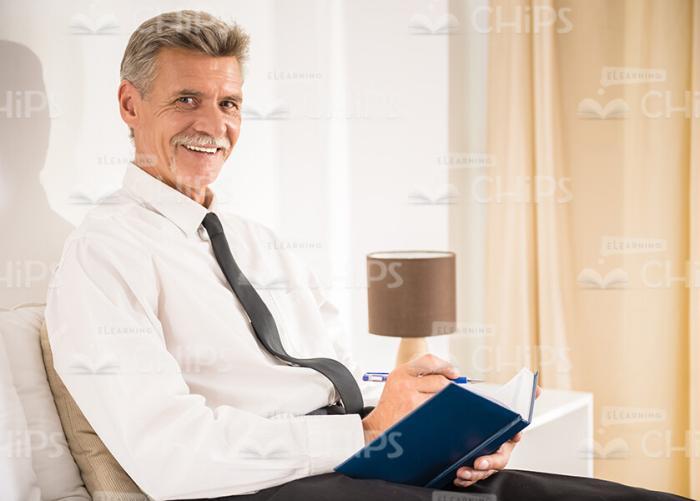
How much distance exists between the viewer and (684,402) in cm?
256

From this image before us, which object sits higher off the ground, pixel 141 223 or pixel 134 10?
pixel 134 10

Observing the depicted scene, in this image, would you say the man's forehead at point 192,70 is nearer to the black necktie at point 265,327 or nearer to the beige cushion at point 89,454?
the black necktie at point 265,327

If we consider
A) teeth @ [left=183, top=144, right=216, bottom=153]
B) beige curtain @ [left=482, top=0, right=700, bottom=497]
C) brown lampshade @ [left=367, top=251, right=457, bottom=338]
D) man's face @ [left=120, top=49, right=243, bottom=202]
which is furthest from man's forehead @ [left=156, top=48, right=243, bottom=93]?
beige curtain @ [left=482, top=0, right=700, bottom=497]

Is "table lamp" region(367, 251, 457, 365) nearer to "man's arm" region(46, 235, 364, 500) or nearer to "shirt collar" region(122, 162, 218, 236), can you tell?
"shirt collar" region(122, 162, 218, 236)

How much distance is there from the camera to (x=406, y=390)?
1428 millimetres

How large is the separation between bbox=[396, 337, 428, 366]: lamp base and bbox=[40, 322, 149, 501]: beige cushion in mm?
1121

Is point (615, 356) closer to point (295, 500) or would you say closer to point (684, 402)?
point (684, 402)

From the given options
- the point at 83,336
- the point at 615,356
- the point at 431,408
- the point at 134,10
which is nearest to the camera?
the point at 431,408

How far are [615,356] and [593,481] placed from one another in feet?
4.85

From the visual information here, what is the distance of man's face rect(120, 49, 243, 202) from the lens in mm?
1610

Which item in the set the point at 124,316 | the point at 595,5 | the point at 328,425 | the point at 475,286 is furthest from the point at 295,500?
the point at 595,5

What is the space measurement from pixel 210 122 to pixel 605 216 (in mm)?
1585

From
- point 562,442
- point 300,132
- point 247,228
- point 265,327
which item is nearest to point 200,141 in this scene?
point 247,228

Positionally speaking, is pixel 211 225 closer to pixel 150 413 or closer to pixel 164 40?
pixel 164 40
